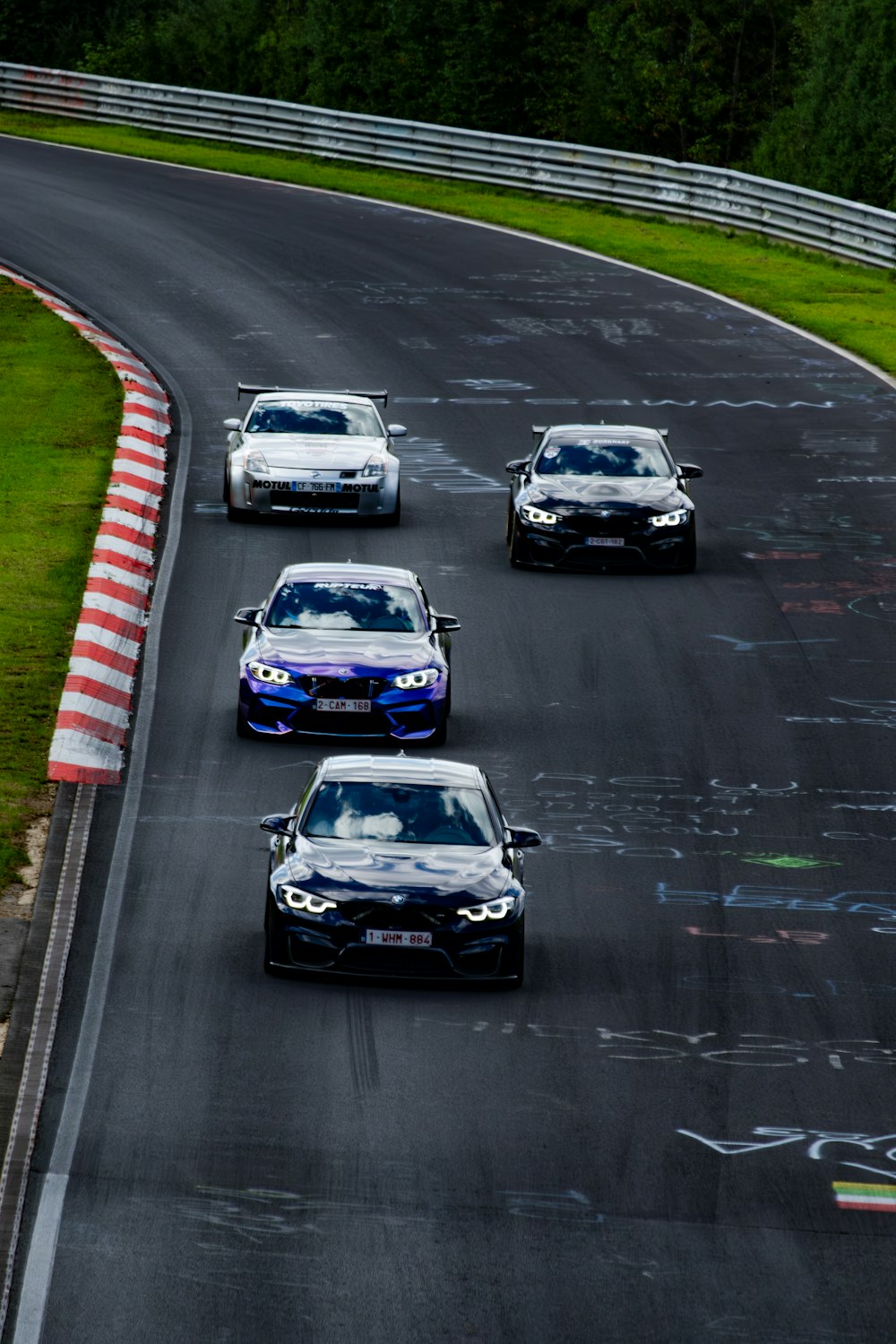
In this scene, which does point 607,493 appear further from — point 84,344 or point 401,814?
point 84,344

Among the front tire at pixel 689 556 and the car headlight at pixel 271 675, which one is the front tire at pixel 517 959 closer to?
the car headlight at pixel 271 675

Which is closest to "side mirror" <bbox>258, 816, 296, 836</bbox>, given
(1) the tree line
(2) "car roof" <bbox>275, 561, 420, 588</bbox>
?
(2) "car roof" <bbox>275, 561, 420, 588</bbox>

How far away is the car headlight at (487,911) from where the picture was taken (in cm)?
1467

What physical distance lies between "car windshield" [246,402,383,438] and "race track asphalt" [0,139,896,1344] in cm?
136

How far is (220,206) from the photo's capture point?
50656 millimetres

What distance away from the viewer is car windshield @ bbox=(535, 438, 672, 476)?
90.6 ft

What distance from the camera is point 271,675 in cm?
2030

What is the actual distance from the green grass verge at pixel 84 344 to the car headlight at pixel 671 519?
23.4ft

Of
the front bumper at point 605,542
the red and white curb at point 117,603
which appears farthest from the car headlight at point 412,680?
the front bumper at point 605,542

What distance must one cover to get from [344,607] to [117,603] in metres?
4.08

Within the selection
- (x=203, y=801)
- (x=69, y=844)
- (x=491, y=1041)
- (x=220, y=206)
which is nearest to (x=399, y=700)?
(x=203, y=801)

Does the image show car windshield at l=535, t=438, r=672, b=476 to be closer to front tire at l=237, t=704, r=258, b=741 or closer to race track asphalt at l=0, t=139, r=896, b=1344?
race track asphalt at l=0, t=139, r=896, b=1344

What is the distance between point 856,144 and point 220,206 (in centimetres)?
1915

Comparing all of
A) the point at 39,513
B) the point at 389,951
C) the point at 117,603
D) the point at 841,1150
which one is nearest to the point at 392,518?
the point at 39,513
